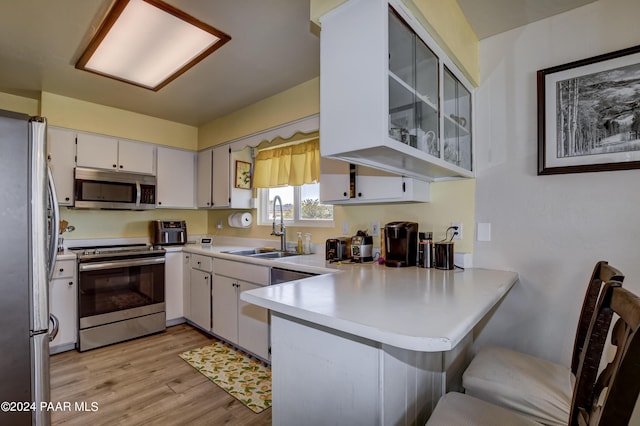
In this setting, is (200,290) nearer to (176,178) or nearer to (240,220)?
(240,220)

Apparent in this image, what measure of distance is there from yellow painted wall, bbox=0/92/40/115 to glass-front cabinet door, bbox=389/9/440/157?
3.70 meters

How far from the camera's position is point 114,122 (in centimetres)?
338

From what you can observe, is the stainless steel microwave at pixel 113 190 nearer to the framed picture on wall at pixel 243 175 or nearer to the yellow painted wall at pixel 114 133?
the yellow painted wall at pixel 114 133

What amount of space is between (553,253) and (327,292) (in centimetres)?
131

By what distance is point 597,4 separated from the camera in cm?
160

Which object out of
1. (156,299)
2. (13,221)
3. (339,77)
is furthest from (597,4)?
(156,299)

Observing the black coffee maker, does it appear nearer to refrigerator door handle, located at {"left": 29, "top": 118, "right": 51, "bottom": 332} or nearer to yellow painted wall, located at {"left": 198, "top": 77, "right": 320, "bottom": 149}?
yellow painted wall, located at {"left": 198, "top": 77, "right": 320, "bottom": 149}

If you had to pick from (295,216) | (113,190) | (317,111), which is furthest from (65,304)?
(317,111)

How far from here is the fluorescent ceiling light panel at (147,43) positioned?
1.81 m

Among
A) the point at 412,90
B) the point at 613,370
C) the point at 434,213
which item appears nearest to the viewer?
the point at 613,370

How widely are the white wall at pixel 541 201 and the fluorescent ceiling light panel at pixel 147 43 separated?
1797 millimetres

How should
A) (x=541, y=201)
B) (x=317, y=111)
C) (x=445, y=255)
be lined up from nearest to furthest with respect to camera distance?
(x=541, y=201) → (x=445, y=255) → (x=317, y=111)

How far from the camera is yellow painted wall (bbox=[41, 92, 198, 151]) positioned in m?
3.02

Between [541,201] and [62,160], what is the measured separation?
395cm
